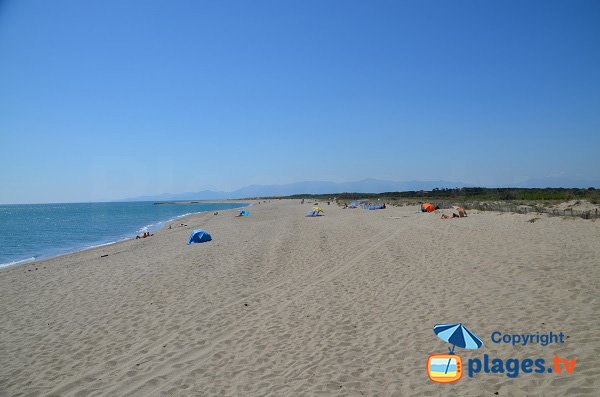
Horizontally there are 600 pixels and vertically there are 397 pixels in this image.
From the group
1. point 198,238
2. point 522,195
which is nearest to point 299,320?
point 198,238

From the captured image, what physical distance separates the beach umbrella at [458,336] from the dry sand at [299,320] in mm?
144

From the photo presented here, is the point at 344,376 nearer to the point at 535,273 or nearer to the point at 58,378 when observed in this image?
the point at 58,378

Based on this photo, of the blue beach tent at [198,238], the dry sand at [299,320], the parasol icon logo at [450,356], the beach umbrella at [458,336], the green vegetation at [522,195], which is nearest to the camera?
the parasol icon logo at [450,356]

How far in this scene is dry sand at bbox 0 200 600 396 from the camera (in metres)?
4.99

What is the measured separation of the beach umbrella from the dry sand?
14cm

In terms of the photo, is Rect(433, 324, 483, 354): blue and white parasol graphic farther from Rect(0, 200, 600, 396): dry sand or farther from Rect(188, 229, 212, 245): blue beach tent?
Rect(188, 229, 212, 245): blue beach tent

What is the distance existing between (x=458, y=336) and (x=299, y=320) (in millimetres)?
3136

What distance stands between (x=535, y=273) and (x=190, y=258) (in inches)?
498

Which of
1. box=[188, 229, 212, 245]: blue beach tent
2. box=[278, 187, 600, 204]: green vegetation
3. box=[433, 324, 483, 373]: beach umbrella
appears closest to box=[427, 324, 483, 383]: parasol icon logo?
box=[433, 324, 483, 373]: beach umbrella

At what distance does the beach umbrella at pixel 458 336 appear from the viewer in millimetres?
5555

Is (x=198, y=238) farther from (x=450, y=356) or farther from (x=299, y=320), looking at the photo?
(x=450, y=356)

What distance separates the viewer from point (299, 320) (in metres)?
7.25

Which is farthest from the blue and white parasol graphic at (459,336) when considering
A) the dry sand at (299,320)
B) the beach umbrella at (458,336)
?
the dry sand at (299,320)

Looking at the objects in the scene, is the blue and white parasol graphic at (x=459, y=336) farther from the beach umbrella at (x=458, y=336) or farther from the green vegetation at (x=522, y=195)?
the green vegetation at (x=522, y=195)
